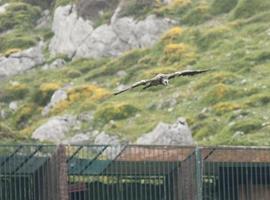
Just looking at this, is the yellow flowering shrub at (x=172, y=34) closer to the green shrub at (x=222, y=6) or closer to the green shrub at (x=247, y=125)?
the green shrub at (x=222, y=6)

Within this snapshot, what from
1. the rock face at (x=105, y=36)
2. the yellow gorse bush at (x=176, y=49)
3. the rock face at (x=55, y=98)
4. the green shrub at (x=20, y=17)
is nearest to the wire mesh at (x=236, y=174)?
the rock face at (x=55, y=98)

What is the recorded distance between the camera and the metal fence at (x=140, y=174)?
34656mm

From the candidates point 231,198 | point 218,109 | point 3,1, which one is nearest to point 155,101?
point 218,109

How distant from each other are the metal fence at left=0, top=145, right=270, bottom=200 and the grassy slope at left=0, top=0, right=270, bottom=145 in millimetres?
14094

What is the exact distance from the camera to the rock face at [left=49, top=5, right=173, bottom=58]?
269 feet

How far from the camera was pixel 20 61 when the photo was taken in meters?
85.5

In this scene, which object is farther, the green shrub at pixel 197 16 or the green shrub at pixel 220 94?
the green shrub at pixel 197 16

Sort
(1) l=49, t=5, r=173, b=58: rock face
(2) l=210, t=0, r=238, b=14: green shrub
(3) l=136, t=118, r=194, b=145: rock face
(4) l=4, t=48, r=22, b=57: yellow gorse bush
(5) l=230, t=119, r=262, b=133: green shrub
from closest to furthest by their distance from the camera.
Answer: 1. (3) l=136, t=118, r=194, b=145: rock face
2. (5) l=230, t=119, r=262, b=133: green shrub
3. (1) l=49, t=5, r=173, b=58: rock face
4. (2) l=210, t=0, r=238, b=14: green shrub
5. (4) l=4, t=48, r=22, b=57: yellow gorse bush

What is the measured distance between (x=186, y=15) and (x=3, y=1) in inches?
1029

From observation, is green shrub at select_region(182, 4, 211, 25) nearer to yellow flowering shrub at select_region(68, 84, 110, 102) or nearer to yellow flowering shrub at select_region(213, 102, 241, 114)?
yellow flowering shrub at select_region(68, 84, 110, 102)

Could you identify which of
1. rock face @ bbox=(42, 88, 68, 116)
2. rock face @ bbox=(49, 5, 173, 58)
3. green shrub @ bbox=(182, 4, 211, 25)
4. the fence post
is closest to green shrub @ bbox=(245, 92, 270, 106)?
rock face @ bbox=(42, 88, 68, 116)

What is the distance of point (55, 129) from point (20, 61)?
21.7 meters

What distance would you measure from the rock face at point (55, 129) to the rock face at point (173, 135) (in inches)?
370

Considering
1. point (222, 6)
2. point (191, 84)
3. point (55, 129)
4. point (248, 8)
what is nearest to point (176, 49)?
point (248, 8)
